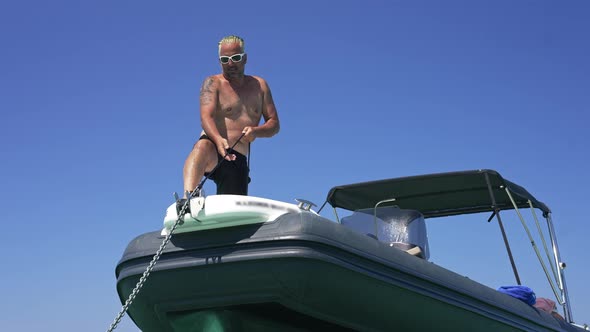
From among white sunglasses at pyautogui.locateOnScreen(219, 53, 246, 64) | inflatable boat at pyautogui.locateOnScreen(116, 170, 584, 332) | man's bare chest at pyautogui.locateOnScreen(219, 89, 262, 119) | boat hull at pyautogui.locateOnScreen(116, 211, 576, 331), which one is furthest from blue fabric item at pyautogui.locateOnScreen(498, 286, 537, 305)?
white sunglasses at pyautogui.locateOnScreen(219, 53, 246, 64)

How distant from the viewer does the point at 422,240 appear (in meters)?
5.53

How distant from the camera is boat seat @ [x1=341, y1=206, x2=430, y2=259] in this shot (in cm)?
547

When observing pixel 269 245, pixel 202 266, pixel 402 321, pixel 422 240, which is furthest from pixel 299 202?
pixel 422 240

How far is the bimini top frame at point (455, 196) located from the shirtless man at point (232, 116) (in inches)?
68.9

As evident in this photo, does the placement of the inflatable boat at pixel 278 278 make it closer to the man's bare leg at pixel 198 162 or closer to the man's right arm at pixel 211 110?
the man's bare leg at pixel 198 162

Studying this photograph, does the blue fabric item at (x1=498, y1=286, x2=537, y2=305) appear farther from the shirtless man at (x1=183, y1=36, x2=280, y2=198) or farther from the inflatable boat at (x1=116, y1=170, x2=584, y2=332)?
the shirtless man at (x1=183, y1=36, x2=280, y2=198)

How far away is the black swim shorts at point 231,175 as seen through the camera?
4.55m

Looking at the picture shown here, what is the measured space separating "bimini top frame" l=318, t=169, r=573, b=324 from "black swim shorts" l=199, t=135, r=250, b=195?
5.80 feet

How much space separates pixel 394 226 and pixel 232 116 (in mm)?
1625

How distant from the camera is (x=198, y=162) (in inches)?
173

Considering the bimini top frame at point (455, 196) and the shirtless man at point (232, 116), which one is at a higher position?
the shirtless man at point (232, 116)

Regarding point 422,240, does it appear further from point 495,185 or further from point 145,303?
point 145,303

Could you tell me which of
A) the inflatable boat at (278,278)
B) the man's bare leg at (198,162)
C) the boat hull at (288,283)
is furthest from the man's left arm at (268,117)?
the boat hull at (288,283)

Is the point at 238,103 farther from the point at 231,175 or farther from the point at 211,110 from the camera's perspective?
the point at 231,175
